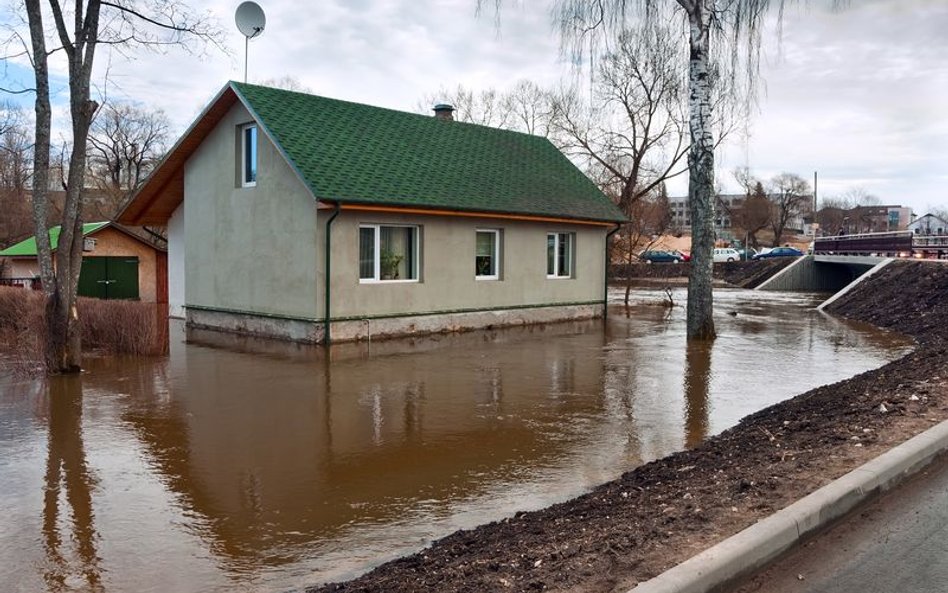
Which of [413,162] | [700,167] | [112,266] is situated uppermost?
[413,162]

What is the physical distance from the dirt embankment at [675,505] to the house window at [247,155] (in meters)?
12.6

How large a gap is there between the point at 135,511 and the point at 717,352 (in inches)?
465

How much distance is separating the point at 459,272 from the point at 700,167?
→ 19.3ft

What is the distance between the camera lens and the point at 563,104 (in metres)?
40.7

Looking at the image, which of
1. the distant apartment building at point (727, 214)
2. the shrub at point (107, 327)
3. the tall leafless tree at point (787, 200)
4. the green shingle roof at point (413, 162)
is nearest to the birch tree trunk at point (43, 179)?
the shrub at point (107, 327)

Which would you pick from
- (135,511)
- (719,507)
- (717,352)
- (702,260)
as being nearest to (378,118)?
(702,260)

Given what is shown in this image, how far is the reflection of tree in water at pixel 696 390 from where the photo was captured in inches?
326

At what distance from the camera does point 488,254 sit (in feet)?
61.8

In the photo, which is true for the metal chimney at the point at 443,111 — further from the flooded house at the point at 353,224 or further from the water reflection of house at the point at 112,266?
the water reflection of house at the point at 112,266

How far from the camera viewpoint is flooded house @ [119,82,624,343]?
15.3 m

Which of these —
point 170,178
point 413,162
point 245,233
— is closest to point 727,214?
point 413,162

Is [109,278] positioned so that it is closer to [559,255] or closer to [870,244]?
[559,255]

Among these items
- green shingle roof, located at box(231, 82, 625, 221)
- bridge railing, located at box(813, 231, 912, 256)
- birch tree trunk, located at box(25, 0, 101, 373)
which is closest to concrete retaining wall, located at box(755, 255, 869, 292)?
bridge railing, located at box(813, 231, 912, 256)

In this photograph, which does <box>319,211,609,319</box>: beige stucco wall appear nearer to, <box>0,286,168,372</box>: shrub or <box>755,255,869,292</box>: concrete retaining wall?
<box>0,286,168,372</box>: shrub
